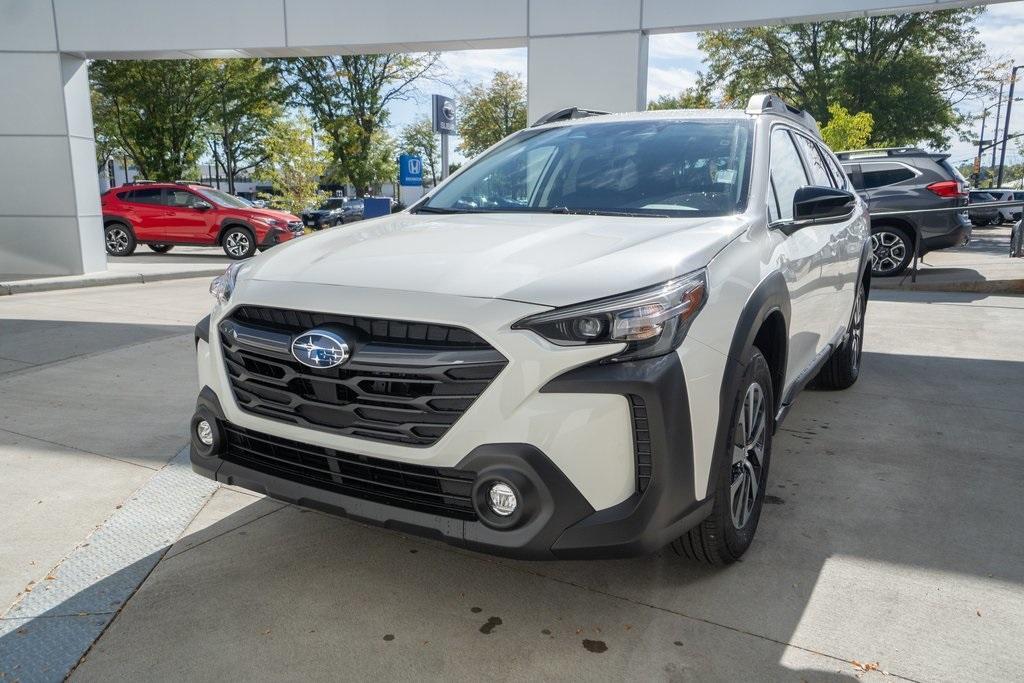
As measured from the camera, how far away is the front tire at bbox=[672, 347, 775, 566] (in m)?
2.67

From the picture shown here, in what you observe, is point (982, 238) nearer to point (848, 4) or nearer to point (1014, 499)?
point (848, 4)

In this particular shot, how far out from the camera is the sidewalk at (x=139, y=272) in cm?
1116

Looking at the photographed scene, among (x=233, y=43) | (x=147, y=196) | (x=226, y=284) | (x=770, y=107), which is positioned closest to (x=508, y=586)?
(x=226, y=284)

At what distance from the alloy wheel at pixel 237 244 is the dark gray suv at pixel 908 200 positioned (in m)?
12.4

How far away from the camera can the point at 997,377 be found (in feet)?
20.0

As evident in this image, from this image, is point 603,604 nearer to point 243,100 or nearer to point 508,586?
point 508,586

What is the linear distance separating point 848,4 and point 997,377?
188 inches

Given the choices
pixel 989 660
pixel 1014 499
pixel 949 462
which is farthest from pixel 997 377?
pixel 989 660

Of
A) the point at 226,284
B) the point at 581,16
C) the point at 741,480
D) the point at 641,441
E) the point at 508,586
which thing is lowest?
the point at 508,586

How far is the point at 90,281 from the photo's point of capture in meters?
11.9

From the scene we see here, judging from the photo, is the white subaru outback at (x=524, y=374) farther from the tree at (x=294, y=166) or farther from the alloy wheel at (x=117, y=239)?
the tree at (x=294, y=166)

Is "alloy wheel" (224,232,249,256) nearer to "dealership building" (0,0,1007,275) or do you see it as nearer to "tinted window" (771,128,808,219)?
"dealership building" (0,0,1007,275)

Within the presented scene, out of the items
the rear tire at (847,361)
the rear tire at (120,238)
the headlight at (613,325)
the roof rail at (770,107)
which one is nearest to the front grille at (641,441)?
the headlight at (613,325)

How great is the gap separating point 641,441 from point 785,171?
2.05 m
